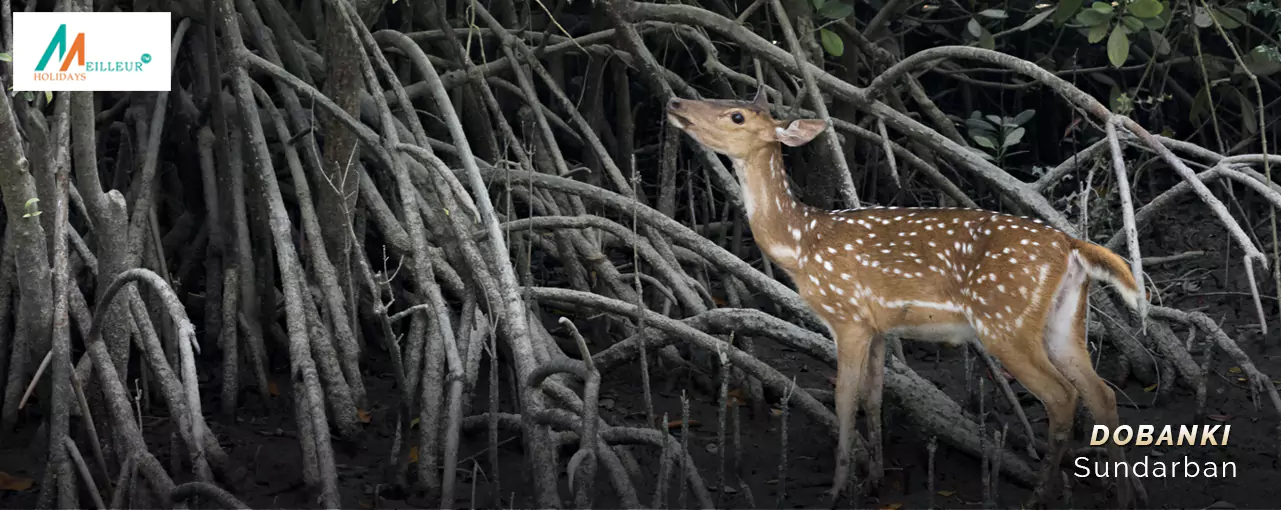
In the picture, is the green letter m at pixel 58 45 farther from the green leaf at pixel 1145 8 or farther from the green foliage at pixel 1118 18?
the green leaf at pixel 1145 8

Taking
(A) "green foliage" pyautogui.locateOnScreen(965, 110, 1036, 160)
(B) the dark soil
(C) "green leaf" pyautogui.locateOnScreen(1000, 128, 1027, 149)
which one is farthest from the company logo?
(C) "green leaf" pyautogui.locateOnScreen(1000, 128, 1027, 149)

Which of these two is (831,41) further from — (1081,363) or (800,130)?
(1081,363)

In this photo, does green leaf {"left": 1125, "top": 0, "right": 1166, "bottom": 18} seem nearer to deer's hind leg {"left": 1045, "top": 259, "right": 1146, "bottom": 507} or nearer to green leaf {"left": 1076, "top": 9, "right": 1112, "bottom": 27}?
green leaf {"left": 1076, "top": 9, "right": 1112, "bottom": 27}

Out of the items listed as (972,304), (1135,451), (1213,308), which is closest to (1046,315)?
(972,304)

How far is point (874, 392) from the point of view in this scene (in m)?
4.93

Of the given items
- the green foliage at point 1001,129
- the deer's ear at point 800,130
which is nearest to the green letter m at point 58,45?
the deer's ear at point 800,130

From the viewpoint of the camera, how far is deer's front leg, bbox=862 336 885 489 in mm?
4898

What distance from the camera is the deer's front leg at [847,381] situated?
4.72m

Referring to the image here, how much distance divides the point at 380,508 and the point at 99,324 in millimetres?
1061

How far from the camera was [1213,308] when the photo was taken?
21.9 ft

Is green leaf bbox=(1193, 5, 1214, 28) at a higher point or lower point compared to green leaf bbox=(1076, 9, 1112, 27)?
higher

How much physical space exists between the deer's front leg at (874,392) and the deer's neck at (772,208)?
1.41 feet

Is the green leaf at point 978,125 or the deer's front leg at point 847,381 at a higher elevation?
the green leaf at point 978,125

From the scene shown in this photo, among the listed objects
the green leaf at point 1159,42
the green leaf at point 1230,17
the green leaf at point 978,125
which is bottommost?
the green leaf at point 978,125
